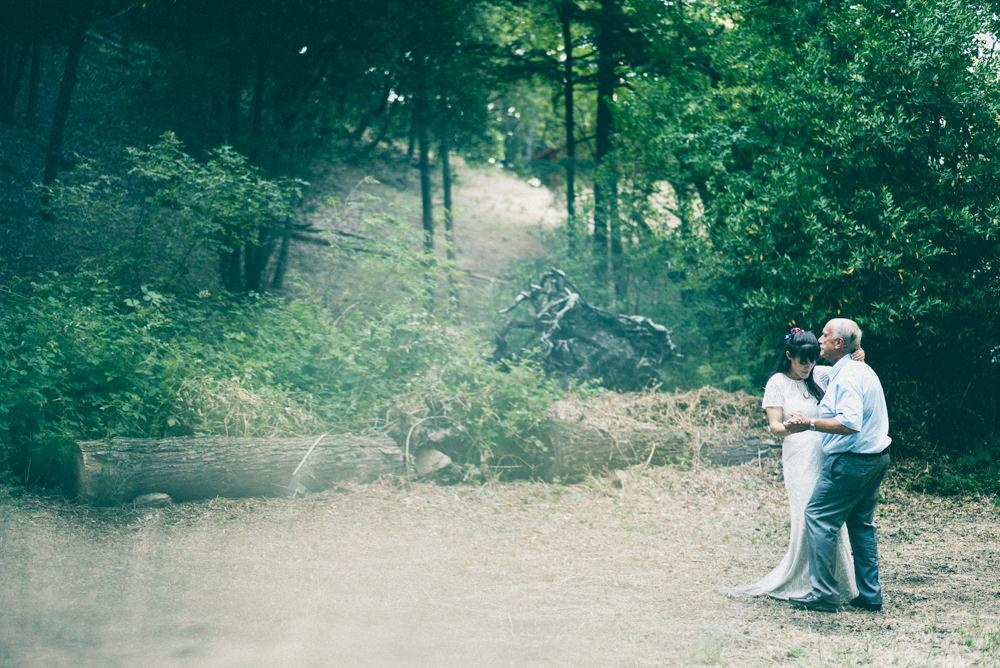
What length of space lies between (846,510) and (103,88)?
17471mm

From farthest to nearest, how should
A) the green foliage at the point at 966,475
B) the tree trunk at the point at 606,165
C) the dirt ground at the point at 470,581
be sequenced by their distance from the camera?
the tree trunk at the point at 606,165 < the green foliage at the point at 966,475 < the dirt ground at the point at 470,581

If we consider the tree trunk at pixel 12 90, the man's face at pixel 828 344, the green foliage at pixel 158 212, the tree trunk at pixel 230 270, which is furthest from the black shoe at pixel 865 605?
the tree trunk at pixel 12 90

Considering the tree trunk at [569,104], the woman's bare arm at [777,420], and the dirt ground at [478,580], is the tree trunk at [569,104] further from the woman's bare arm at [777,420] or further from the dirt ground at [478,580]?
the woman's bare arm at [777,420]

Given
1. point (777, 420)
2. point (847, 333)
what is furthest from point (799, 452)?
point (847, 333)

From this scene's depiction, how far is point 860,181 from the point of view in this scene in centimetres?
1094

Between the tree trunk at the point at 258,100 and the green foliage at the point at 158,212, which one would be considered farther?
the tree trunk at the point at 258,100

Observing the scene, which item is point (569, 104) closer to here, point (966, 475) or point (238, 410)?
point (966, 475)

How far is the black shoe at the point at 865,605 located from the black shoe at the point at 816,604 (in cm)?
17

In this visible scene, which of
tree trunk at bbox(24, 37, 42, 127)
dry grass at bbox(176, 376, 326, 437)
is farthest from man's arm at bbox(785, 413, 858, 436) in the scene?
tree trunk at bbox(24, 37, 42, 127)

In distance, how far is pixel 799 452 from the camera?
610cm

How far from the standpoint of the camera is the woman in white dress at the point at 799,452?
5.95 meters

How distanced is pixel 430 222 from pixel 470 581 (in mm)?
14128

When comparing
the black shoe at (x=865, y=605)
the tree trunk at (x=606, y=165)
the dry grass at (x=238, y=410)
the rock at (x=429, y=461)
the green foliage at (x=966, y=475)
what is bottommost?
the black shoe at (x=865, y=605)

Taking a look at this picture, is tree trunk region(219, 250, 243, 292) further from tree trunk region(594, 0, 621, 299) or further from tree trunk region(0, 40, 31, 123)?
tree trunk region(594, 0, 621, 299)
